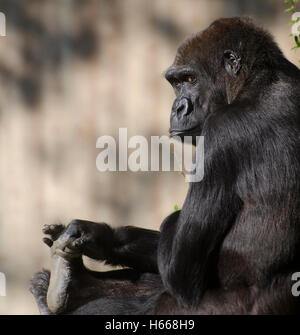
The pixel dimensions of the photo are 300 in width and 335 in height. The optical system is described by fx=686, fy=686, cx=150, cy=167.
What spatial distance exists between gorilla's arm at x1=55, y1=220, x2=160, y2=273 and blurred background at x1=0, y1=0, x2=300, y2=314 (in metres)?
1.48

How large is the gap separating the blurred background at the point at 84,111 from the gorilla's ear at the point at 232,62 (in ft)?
6.00

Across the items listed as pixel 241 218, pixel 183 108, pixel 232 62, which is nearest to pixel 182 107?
pixel 183 108

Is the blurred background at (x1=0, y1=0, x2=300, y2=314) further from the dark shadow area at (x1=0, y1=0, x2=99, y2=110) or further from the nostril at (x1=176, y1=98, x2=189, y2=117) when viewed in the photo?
the nostril at (x1=176, y1=98, x2=189, y2=117)

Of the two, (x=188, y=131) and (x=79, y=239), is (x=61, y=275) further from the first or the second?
(x=188, y=131)

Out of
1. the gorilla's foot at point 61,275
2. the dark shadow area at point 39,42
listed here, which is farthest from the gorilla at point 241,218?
the dark shadow area at point 39,42

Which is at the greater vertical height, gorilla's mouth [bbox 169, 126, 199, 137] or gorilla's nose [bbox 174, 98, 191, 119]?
gorilla's nose [bbox 174, 98, 191, 119]

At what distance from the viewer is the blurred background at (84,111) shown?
529cm

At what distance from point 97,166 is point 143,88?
0.70 m

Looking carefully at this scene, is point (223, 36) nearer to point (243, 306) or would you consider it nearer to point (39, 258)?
point (243, 306)

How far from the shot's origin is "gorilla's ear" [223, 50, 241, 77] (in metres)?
3.40

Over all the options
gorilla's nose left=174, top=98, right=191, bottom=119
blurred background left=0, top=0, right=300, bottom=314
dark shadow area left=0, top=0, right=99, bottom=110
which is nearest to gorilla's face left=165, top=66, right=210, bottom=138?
gorilla's nose left=174, top=98, right=191, bottom=119

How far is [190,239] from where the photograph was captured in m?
3.12

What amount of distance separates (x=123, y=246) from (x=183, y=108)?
830 mm
